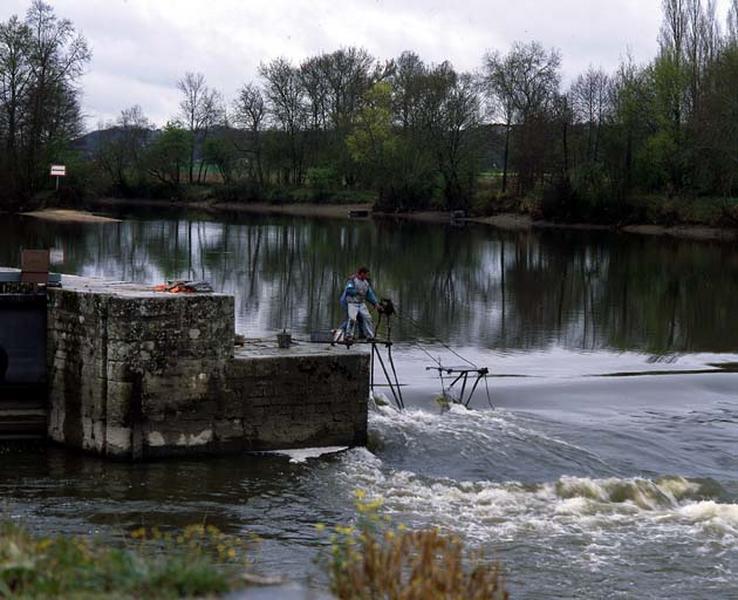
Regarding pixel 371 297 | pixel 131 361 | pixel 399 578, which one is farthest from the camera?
pixel 371 297

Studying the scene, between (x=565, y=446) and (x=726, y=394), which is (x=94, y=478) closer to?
(x=565, y=446)

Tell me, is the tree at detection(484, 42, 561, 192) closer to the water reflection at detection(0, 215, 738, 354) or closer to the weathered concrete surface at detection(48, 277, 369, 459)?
the water reflection at detection(0, 215, 738, 354)

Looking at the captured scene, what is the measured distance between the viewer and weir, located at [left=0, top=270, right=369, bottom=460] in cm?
1507

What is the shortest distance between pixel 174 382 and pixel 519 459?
16.8ft

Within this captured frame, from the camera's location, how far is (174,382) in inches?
603

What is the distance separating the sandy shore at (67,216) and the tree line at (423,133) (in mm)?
2226

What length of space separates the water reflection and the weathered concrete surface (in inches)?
A: 365

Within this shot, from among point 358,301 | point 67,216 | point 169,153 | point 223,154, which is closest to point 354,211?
point 223,154

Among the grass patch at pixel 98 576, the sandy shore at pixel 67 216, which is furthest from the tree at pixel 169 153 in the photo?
the grass patch at pixel 98 576

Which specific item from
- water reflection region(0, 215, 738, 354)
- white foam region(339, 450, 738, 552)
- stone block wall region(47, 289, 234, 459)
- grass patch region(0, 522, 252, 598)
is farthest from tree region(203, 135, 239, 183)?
grass patch region(0, 522, 252, 598)

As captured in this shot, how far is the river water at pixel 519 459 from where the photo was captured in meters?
12.4

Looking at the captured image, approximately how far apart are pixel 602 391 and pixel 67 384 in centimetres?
1072

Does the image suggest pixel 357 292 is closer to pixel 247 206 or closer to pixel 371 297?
pixel 371 297

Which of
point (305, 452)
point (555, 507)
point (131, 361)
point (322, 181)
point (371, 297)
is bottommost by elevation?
point (555, 507)
